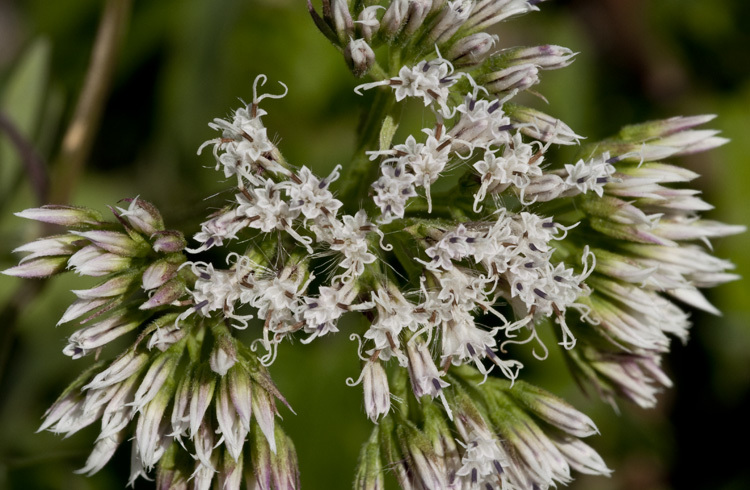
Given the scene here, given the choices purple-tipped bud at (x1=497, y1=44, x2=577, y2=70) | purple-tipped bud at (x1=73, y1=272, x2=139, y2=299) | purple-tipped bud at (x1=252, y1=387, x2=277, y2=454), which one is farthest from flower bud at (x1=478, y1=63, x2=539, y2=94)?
purple-tipped bud at (x1=73, y1=272, x2=139, y2=299)

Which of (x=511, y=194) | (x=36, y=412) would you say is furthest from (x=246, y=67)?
(x=511, y=194)

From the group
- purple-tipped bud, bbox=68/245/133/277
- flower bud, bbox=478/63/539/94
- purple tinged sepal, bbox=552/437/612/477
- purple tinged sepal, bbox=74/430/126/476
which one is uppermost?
flower bud, bbox=478/63/539/94

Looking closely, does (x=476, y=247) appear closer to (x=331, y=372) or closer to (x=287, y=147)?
(x=331, y=372)

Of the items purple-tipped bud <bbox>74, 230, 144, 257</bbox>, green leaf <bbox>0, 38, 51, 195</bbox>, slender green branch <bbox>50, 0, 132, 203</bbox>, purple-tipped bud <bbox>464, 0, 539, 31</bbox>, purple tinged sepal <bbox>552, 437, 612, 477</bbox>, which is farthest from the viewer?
green leaf <bbox>0, 38, 51, 195</bbox>

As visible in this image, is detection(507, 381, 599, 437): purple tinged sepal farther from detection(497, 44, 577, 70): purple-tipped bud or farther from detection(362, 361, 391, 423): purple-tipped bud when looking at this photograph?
detection(497, 44, 577, 70): purple-tipped bud

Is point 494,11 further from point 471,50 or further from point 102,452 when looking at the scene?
point 102,452

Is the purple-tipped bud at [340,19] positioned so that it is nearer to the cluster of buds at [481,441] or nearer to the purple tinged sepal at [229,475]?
the cluster of buds at [481,441]

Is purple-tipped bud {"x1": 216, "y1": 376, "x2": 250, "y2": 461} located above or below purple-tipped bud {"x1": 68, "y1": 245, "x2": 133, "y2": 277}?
below
